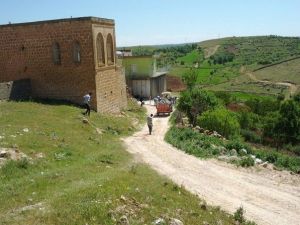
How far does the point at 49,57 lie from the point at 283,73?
78.7 meters

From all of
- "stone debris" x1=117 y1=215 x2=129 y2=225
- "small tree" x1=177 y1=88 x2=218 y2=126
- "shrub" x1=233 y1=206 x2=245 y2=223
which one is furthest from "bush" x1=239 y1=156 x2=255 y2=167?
"small tree" x1=177 y1=88 x2=218 y2=126

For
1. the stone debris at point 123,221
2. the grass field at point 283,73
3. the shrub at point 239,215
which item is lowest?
the grass field at point 283,73

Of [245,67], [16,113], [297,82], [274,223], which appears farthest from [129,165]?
[245,67]

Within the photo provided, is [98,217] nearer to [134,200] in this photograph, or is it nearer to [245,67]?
[134,200]

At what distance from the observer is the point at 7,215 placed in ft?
33.1

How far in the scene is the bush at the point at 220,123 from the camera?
26828 millimetres

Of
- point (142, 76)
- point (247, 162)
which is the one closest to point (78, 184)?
point (247, 162)

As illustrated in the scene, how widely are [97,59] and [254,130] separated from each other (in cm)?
1686

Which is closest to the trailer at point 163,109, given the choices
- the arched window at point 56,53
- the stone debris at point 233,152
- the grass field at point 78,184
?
the arched window at point 56,53

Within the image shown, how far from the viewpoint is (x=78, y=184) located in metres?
12.4

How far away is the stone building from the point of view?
25.8 meters

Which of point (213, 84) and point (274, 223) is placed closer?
point (274, 223)

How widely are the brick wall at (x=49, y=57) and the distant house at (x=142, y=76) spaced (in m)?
17.1

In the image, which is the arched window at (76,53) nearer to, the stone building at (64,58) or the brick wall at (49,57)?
the stone building at (64,58)
